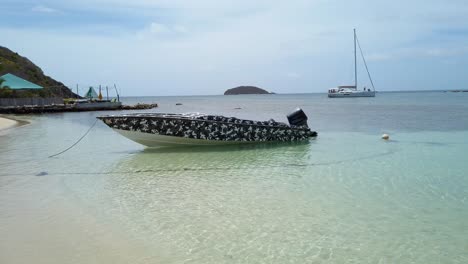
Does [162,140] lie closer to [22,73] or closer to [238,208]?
[238,208]

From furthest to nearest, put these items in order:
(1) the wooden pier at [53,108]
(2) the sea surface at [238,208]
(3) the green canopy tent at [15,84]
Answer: (1) the wooden pier at [53,108] < (3) the green canopy tent at [15,84] < (2) the sea surface at [238,208]

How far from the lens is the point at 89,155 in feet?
→ 43.2

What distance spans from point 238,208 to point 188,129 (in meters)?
7.27

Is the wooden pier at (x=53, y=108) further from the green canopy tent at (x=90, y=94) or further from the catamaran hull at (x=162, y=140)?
the catamaran hull at (x=162, y=140)

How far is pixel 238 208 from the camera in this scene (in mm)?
6707

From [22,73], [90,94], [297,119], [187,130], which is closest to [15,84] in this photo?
[90,94]

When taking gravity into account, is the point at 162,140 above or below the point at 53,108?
below

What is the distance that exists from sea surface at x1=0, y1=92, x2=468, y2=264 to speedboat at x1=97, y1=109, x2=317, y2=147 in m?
1.34

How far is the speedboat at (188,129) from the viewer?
1346 cm

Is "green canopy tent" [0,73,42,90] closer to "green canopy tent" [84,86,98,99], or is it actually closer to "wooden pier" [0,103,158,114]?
"wooden pier" [0,103,158,114]

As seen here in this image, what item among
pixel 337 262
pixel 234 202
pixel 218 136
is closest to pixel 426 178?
pixel 234 202

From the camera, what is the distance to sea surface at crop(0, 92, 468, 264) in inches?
194

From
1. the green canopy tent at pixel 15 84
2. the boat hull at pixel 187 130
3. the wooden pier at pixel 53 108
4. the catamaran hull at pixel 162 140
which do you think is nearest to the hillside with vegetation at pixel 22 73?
the green canopy tent at pixel 15 84

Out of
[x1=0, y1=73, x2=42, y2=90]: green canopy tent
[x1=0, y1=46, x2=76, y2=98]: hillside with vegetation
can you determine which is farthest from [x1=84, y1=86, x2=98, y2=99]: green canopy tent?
[x1=0, y1=73, x2=42, y2=90]: green canopy tent
